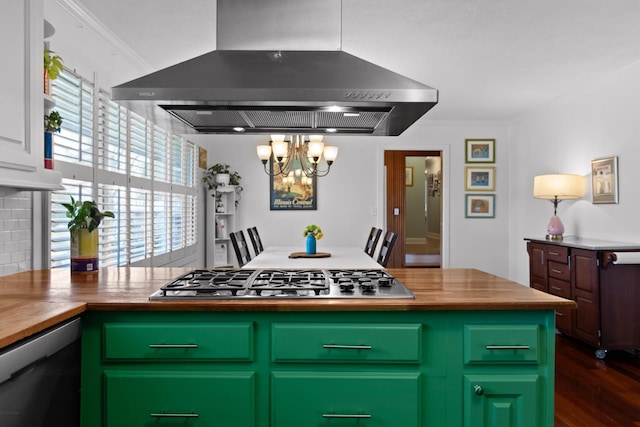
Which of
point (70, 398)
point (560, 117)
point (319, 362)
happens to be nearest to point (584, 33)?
point (560, 117)

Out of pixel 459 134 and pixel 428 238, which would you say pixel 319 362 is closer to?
pixel 459 134

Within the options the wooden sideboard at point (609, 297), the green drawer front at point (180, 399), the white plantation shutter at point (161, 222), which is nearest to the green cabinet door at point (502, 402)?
the green drawer front at point (180, 399)

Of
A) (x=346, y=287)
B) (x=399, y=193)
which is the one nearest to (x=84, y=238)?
(x=346, y=287)

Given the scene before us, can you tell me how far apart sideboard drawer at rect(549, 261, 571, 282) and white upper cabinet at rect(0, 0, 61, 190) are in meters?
4.03

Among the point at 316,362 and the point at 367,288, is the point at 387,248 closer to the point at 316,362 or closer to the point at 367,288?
the point at 367,288

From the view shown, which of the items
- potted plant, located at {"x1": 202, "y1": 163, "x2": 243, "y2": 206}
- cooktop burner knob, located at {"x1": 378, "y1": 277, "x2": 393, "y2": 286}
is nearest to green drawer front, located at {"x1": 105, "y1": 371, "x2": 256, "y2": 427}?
cooktop burner knob, located at {"x1": 378, "y1": 277, "x2": 393, "y2": 286}

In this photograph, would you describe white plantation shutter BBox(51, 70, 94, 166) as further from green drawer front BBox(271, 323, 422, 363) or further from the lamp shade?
the lamp shade

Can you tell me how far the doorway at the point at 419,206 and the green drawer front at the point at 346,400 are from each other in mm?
5131

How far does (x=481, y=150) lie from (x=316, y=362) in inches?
222

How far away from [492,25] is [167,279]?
2.69m

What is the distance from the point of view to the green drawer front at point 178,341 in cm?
162

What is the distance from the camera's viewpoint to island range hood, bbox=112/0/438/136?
1.79 meters

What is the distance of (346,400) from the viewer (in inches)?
63.3

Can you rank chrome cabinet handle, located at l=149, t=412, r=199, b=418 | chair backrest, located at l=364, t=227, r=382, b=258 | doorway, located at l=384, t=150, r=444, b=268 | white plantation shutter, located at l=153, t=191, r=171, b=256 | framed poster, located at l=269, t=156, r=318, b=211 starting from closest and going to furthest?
chrome cabinet handle, located at l=149, t=412, r=199, b=418 → white plantation shutter, located at l=153, t=191, r=171, b=256 → chair backrest, located at l=364, t=227, r=382, b=258 → framed poster, located at l=269, t=156, r=318, b=211 → doorway, located at l=384, t=150, r=444, b=268
